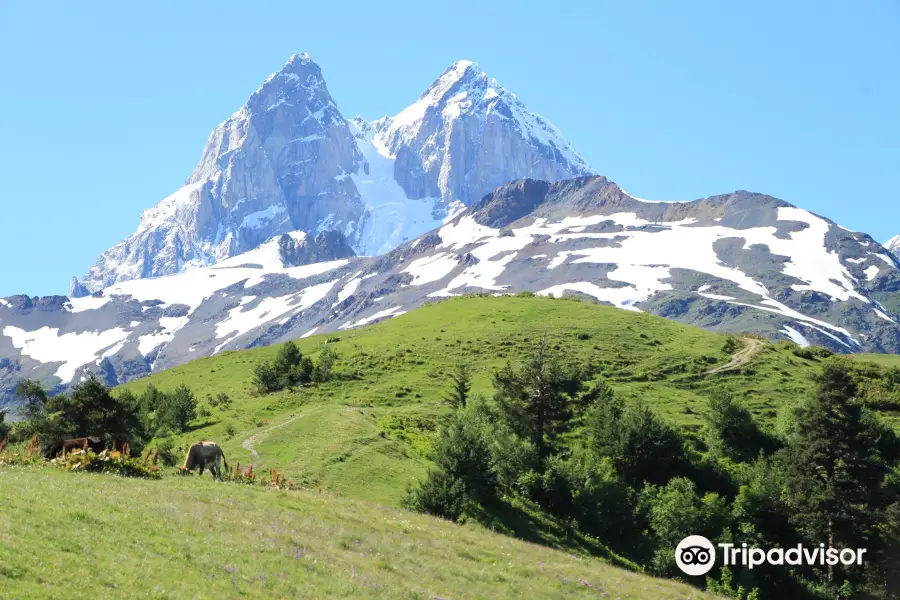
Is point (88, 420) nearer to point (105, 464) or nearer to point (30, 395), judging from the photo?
point (105, 464)

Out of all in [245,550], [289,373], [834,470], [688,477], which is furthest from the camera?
[289,373]

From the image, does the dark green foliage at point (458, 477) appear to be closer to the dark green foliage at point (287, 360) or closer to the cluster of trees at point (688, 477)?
the cluster of trees at point (688, 477)

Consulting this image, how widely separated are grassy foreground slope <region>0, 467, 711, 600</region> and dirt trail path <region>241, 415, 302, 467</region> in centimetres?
1388

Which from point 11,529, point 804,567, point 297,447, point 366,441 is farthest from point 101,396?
point 804,567

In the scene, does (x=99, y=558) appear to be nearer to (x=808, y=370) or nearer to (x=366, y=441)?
(x=366, y=441)

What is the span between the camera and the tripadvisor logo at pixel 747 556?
53.0 m

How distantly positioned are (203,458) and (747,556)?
37.1 meters

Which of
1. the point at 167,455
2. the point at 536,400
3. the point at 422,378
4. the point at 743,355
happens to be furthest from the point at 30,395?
the point at 743,355

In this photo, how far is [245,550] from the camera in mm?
26500

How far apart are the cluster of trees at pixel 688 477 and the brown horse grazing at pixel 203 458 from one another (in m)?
11.5

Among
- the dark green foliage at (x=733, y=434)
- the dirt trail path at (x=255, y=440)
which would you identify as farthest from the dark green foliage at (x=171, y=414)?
the dark green foliage at (x=733, y=434)

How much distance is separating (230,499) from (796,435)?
50899 mm

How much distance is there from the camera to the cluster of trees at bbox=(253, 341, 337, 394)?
91.8 metres

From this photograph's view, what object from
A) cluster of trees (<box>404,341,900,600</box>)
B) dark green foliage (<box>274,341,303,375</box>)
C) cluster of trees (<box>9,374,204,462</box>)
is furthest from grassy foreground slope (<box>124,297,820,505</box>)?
cluster of trees (<box>9,374,204,462</box>)
